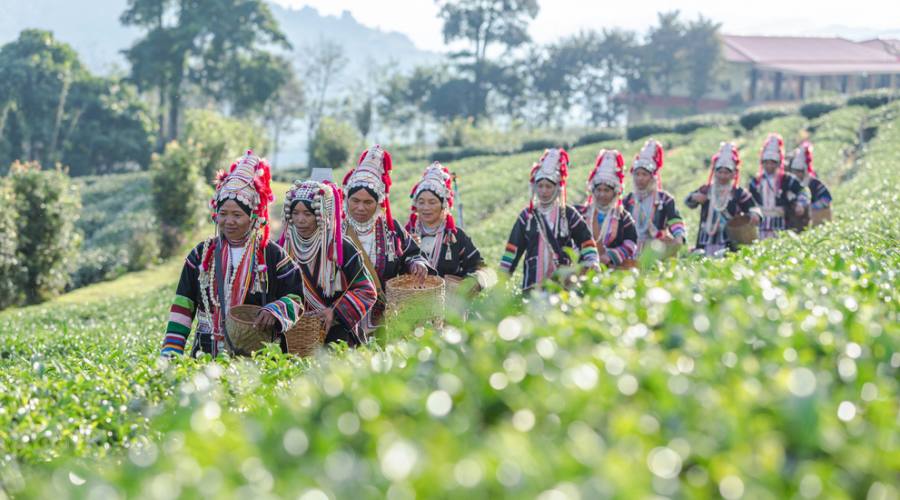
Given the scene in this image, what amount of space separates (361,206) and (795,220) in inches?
289

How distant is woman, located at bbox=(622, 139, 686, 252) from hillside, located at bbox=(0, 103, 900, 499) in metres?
5.23

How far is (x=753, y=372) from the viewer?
305cm

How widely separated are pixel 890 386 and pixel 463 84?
220ft

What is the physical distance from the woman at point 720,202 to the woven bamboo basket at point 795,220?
1.50 meters

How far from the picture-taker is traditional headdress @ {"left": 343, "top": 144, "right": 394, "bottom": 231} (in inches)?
312

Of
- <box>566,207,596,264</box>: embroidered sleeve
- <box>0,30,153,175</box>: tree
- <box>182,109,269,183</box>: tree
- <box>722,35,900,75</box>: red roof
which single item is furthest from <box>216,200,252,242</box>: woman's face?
<box>722,35,900,75</box>: red roof

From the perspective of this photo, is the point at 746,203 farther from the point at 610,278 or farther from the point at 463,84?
the point at 463,84

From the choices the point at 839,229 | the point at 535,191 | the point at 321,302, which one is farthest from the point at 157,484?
the point at 839,229

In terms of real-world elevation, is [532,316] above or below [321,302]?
above

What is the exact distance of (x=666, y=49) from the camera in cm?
6406

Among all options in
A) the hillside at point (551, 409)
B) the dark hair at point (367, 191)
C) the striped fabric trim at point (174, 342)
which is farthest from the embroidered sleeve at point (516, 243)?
the hillside at point (551, 409)

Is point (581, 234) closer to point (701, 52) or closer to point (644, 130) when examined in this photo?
point (644, 130)

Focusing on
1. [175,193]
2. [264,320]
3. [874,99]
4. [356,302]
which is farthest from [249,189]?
[874,99]

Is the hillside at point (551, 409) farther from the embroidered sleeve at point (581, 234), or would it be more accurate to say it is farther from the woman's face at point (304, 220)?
the embroidered sleeve at point (581, 234)
